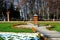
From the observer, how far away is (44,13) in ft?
148

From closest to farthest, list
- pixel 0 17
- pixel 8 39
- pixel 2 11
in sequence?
pixel 8 39
pixel 2 11
pixel 0 17

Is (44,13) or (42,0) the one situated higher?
(42,0)

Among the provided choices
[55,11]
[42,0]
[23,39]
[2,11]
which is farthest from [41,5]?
[23,39]

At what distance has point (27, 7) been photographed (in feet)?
143

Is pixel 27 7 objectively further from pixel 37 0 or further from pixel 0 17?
pixel 0 17

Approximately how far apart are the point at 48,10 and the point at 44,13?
1802 mm

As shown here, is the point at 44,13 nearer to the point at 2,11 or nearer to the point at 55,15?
the point at 55,15

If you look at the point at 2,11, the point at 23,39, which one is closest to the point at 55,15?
the point at 2,11

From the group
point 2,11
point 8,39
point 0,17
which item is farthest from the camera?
point 0,17

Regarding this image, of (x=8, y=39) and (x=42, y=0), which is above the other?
(x=42, y=0)

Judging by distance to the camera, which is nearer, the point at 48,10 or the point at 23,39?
the point at 23,39

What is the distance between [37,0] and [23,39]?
110 ft

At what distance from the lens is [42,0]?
1737 inches

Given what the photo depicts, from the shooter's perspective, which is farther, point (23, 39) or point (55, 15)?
point (55, 15)
